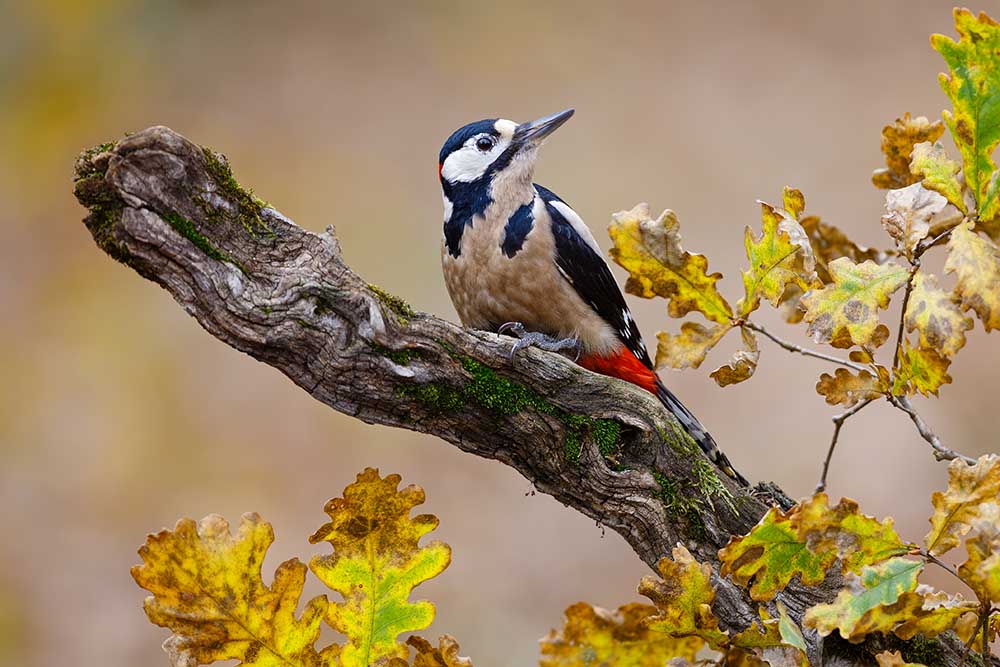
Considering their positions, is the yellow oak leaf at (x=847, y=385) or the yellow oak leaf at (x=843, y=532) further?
the yellow oak leaf at (x=847, y=385)

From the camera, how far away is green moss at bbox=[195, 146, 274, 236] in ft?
3.77

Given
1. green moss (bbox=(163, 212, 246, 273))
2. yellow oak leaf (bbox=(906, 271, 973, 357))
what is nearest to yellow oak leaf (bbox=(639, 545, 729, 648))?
yellow oak leaf (bbox=(906, 271, 973, 357))

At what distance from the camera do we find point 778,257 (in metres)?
0.97

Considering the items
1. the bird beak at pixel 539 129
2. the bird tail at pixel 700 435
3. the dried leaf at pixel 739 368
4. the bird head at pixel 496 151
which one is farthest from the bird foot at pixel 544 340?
the dried leaf at pixel 739 368

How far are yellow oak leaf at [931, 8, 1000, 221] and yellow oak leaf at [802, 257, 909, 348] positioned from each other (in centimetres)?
10

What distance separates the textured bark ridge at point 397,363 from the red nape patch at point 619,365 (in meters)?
0.67

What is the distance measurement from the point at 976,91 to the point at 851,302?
197 mm

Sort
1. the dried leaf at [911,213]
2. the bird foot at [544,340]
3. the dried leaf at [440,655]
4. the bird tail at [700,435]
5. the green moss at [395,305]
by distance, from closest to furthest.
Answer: the dried leaf at [440,655] < the dried leaf at [911,213] < the green moss at [395,305] < the bird tail at [700,435] < the bird foot at [544,340]

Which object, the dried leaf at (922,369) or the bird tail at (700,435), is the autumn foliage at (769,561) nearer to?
the dried leaf at (922,369)

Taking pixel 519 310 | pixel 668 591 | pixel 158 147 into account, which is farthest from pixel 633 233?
pixel 519 310

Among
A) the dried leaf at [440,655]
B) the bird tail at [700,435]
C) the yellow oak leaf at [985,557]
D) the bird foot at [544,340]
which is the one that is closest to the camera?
the yellow oak leaf at [985,557]

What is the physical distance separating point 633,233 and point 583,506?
1.39ft

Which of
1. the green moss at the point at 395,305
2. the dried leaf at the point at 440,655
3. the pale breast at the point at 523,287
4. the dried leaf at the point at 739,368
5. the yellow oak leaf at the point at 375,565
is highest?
the pale breast at the point at 523,287

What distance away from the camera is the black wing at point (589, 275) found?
1989 millimetres
